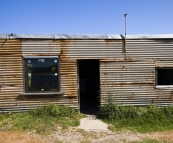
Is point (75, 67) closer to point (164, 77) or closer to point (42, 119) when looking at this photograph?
point (42, 119)

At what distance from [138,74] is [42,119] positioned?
466 cm

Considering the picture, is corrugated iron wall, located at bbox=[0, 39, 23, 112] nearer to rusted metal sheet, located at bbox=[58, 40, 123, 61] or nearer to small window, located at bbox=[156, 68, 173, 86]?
rusted metal sheet, located at bbox=[58, 40, 123, 61]

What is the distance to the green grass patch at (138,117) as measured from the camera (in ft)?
25.0

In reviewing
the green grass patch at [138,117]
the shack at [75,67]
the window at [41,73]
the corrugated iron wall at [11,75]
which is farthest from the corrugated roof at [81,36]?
the green grass patch at [138,117]

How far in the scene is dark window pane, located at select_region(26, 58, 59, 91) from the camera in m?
8.73

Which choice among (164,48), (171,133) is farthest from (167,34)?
(171,133)

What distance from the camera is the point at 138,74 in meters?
8.93

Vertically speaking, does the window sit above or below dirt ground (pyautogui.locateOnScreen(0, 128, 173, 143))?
above

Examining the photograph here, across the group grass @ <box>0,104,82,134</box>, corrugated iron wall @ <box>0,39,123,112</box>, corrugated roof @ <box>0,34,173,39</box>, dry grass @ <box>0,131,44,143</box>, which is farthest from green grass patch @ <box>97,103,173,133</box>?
corrugated roof @ <box>0,34,173,39</box>

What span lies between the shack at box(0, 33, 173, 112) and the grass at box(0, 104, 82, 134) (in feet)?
1.09

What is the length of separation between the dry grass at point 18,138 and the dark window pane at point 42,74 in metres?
2.38

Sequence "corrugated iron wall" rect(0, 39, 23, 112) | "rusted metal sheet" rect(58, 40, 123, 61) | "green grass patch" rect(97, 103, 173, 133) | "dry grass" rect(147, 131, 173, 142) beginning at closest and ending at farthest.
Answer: "dry grass" rect(147, 131, 173, 142) → "green grass patch" rect(97, 103, 173, 133) → "corrugated iron wall" rect(0, 39, 23, 112) → "rusted metal sheet" rect(58, 40, 123, 61)

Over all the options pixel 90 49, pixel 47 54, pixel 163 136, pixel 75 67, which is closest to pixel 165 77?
pixel 163 136

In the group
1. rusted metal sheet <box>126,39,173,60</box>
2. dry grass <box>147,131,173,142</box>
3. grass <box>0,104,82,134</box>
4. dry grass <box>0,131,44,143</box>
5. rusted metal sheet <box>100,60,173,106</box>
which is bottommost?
dry grass <box>147,131,173,142</box>
